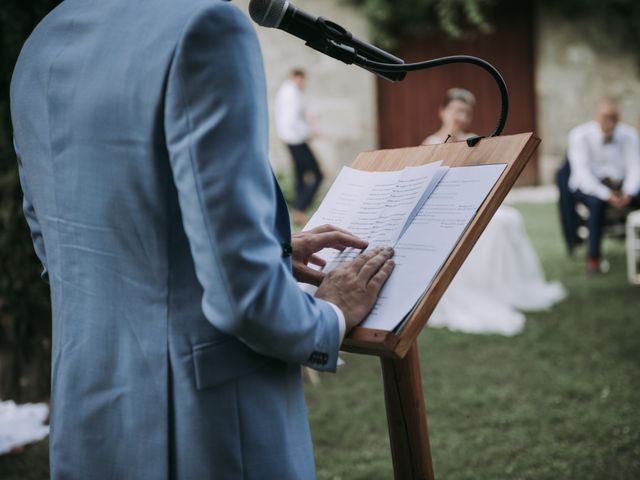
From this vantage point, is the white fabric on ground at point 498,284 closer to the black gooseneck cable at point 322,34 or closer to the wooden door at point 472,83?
the black gooseneck cable at point 322,34

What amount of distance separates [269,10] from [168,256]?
0.49m

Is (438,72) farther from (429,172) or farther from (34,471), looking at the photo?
(429,172)

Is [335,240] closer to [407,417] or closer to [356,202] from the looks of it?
[356,202]

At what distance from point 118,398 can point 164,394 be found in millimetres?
91

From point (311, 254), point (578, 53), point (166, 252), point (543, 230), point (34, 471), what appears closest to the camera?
point (166, 252)

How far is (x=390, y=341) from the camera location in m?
1.14

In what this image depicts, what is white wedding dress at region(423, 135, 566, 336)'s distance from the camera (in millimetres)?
5551

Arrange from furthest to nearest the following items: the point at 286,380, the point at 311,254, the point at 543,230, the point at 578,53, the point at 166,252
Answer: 1. the point at 578,53
2. the point at 543,230
3. the point at 311,254
4. the point at 286,380
5. the point at 166,252

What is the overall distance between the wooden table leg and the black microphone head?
672mm

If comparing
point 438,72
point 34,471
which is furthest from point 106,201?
point 438,72

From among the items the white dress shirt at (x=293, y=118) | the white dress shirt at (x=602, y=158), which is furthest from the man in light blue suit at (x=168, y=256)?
the white dress shirt at (x=293, y=118)

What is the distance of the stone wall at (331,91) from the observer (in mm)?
13000

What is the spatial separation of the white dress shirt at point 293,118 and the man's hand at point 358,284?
9349 mm

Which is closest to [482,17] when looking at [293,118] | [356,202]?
[293,118]
